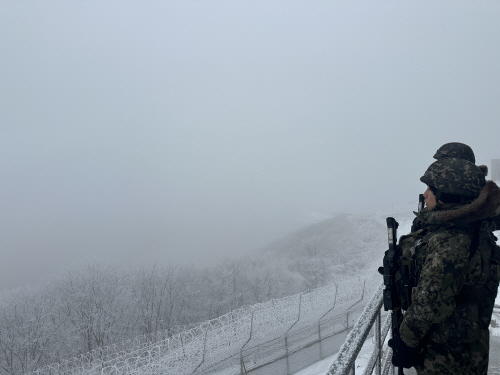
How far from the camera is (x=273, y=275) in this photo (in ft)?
161

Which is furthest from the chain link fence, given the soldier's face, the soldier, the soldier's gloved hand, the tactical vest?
the soldier's face

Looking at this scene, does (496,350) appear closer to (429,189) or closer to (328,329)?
(429,189)

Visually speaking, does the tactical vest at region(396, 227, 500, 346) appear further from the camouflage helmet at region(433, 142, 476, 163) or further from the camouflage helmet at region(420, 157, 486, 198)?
the camouflage helmet at region(433, 142, 476, 163)

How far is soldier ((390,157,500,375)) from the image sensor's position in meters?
2.22

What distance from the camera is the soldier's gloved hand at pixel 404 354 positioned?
2.40 metres

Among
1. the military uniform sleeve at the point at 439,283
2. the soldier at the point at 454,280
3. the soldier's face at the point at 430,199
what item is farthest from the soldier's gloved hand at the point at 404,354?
the soldier's face at the point at 430,199

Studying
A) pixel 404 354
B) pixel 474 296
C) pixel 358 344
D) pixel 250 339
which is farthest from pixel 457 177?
pixel 250 339

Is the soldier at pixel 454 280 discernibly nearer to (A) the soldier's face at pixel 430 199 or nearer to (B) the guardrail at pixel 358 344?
(A) the soldier's face at pixel 430 199

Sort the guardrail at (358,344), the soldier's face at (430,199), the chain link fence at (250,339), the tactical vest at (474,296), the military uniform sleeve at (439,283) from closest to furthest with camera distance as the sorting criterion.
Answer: the guardrail at (358,344)
the military uniform sleeve at (439,283)
the tactical vest at (474,296)
the soldier's face at (430,199)
the chain link fence at (250,339)

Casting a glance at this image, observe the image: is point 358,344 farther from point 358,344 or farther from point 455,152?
point 455,152

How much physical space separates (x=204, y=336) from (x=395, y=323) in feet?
41.7

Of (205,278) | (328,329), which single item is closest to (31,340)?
(205,278)

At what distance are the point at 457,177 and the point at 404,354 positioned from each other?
1.50m

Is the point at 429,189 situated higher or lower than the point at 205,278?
higher
